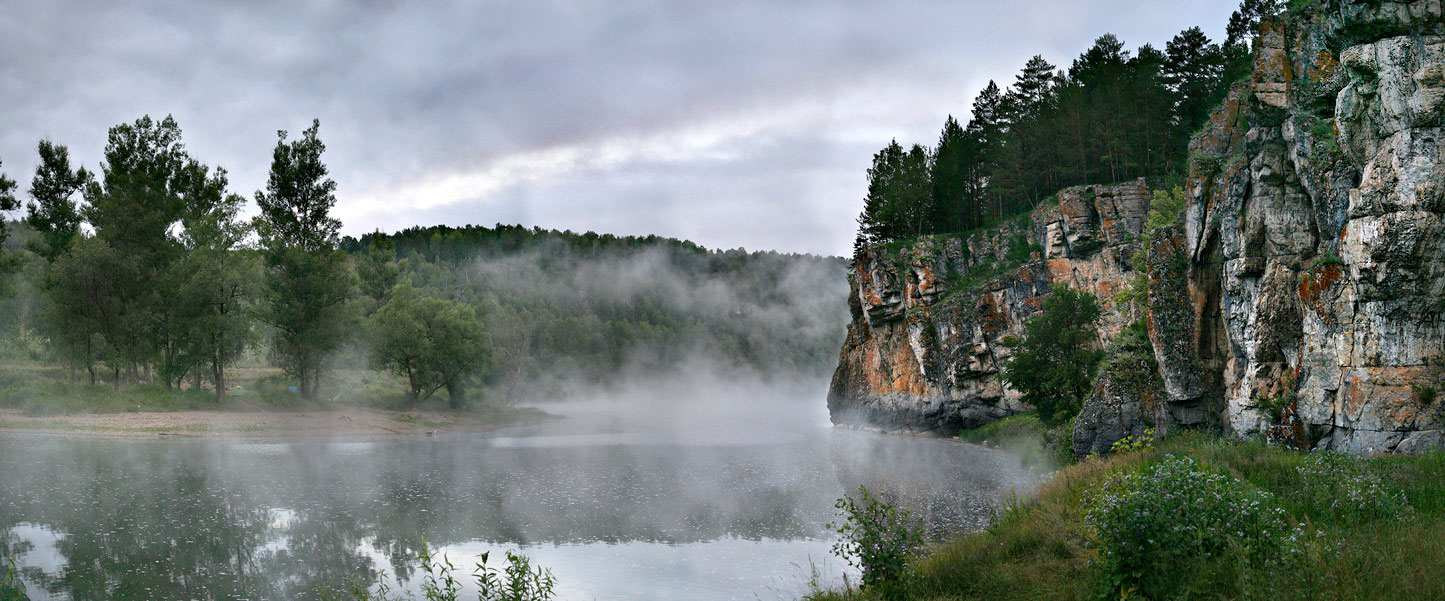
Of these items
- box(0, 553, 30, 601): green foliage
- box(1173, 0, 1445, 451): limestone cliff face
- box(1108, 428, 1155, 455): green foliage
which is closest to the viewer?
box(0, 553, 30, 601): green foliage

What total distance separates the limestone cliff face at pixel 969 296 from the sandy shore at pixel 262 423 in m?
34.0

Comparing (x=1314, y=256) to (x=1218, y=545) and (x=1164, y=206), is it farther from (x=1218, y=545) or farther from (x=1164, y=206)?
(x=1164, y=206)

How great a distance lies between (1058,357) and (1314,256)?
23.3 metres

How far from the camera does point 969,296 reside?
57531mm

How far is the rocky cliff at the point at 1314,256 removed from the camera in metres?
17.0

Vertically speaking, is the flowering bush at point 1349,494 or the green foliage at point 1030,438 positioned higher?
the flowering bush at point 1349,494

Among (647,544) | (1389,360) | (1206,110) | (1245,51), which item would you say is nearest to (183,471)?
(647,544)

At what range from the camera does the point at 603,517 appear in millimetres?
25125

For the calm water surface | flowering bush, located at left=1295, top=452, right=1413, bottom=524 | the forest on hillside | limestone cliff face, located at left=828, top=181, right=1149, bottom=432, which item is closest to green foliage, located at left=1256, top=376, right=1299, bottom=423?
flowering bush, located at left=1295, top=452, right=1413, bottom=524

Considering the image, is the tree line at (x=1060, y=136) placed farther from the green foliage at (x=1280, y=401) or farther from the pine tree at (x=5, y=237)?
the pine tree at (x=5, y=237)

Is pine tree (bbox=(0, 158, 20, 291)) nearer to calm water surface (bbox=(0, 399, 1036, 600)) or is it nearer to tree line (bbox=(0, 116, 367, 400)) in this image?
tree line (bbox=(0, 116, 367, 400))

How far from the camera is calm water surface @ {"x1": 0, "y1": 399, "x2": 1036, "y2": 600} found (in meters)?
17.2

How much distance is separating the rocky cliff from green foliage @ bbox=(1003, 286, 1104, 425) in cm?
1139

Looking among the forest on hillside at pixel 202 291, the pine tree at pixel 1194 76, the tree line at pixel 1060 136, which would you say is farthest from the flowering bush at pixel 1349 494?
the forest on hillside at pixel 202 291
